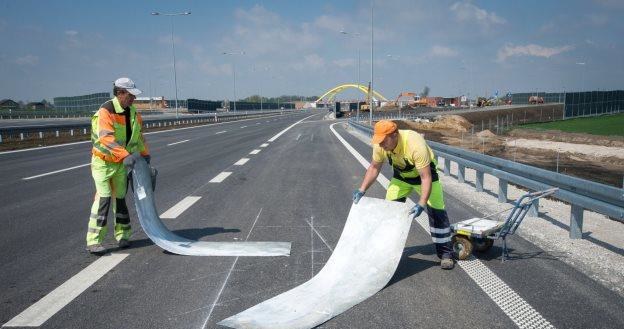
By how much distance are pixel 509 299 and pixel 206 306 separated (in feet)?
8.07

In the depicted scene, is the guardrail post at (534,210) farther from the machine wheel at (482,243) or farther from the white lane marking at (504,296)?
the white lane marking at (504,296)

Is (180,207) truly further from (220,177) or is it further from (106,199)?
(220,177)

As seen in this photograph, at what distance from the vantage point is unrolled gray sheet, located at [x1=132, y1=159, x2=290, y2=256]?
5.25 m

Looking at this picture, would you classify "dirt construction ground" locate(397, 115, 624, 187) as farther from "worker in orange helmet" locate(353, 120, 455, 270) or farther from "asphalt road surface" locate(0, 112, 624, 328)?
"worker in orange helmet" locate(353, 120, 455, 270)

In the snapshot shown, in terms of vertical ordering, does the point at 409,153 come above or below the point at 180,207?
above

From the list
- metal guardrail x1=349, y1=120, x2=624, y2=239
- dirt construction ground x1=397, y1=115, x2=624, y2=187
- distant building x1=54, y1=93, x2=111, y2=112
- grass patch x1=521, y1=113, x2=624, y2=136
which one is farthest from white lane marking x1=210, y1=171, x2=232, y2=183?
distant building x1=54, y1=93, x2=111, y2=112

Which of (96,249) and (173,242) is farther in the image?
(173,242)

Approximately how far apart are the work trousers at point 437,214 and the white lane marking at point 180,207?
3380 mm

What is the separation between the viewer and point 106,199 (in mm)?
5398

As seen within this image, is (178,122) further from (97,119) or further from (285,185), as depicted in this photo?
(97,119)

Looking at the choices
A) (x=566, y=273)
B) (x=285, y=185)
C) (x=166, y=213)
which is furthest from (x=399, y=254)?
(x=285, y=185)

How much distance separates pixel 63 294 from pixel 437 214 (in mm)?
3545

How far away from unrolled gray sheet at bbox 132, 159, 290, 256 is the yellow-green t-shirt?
1.47 meters

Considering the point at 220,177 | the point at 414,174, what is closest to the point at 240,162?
the point at 220,177
